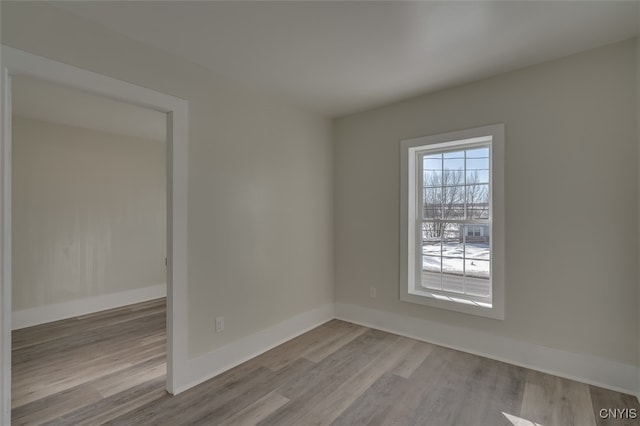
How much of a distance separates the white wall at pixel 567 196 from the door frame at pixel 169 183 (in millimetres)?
2390

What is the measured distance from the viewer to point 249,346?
2.95m

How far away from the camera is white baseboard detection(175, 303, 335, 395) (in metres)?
2.51

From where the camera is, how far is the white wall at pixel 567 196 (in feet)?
7.48

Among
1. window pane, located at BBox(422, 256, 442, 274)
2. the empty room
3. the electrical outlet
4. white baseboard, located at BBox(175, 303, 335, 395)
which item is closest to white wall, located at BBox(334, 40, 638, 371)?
the empty room

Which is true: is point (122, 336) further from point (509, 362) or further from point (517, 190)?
point (517, 190)

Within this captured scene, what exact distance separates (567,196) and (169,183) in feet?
10.3

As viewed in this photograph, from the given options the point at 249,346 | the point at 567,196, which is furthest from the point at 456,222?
the point at 249,346

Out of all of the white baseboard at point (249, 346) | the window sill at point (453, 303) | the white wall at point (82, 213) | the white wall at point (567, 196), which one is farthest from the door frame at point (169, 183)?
the white wall at point (82, 213)

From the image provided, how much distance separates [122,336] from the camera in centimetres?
344

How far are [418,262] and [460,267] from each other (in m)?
0.45

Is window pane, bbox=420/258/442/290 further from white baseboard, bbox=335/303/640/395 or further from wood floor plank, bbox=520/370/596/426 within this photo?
wood floor plank, bbox=520/370/596/426

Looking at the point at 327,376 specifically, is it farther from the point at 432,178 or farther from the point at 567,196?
the point at 567,196

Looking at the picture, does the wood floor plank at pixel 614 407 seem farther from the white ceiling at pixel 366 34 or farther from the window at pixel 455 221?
the white ceiling at pixel 366 34

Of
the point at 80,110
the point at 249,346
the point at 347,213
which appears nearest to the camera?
the point at 249,346
